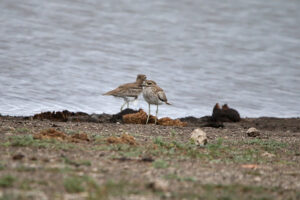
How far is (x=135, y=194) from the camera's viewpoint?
205 inches

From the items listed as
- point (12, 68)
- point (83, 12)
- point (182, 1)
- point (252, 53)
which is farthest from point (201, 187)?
point (182, 1)

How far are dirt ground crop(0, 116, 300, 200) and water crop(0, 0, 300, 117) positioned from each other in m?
4.55

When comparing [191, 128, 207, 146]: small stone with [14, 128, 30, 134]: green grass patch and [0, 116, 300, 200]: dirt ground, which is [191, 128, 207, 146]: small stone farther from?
[14, 128, 30, 134]: green grass patch

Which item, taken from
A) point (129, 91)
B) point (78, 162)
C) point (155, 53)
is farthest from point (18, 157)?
point (155, 53)

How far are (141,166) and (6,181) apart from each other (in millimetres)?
1660

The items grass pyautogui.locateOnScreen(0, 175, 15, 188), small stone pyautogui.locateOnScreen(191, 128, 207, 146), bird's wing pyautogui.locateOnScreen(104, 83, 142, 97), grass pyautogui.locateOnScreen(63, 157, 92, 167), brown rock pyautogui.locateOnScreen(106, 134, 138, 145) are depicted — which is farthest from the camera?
bird's wing pyautogui.locateOnScreen(104, 83, 142, 97)

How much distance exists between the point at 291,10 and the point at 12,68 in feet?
56.8

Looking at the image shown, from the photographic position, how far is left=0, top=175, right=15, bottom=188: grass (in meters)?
5.19

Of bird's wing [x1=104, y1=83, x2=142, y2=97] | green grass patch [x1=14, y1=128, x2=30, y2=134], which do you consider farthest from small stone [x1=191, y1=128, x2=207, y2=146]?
bird's wing [x1=104, y1=83, x2=142, y2=97]

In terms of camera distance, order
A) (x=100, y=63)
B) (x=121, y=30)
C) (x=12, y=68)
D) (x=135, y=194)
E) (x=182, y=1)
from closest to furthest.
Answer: (x=135, y=194)
(x=12, y=68)
(x=100, y=63)
(x=121, y=30)
(x=182, y=1)

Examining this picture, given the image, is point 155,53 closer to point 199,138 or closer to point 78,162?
point 199,138

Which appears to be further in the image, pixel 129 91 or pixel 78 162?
pixel 129 91

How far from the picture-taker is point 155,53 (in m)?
21.2

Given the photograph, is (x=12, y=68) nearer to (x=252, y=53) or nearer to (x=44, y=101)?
(x=44, y=101)
